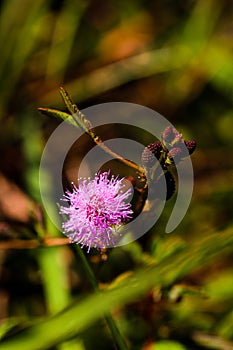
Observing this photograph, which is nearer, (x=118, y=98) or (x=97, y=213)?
(x=97, y=213)

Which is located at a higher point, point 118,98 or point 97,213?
point 118,98

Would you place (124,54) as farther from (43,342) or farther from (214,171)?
(43,342)

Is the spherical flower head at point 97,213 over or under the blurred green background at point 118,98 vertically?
under

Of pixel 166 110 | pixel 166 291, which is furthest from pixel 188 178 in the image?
pixel 166 291

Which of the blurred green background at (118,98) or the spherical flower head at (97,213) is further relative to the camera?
the blurred green background at (118,98)
